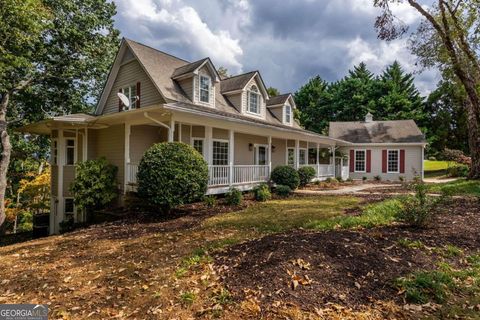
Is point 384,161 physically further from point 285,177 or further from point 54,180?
point 54,180

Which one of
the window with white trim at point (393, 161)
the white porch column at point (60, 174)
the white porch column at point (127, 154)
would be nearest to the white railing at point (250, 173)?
the white porch column at point (127, 154)

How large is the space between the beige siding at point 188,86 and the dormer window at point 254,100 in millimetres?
3862

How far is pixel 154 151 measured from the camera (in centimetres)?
814

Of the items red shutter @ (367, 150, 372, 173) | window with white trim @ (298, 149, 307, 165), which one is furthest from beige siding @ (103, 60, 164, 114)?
red shutter @ (367, 150, 372, 173)

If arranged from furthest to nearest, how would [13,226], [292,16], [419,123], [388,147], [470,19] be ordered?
[419,123]
[388,147]
[13,226]
[470,19]
[292,16]

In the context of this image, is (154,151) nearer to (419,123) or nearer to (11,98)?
(11,98)

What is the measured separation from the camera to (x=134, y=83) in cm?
1283

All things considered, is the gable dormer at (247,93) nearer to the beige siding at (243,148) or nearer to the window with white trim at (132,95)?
the beige siding at (243,148)

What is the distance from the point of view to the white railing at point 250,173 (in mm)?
11695

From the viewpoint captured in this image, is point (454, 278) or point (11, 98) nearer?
point (454, 278)

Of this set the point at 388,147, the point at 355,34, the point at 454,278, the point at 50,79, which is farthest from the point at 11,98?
the point at 388,147

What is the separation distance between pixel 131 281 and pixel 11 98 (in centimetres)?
1694

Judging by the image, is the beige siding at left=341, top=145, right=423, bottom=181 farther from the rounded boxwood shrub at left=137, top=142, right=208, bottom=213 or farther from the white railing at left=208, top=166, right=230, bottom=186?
the rounded boxwood shrub at left=137, top=142, right=208, bottom=213

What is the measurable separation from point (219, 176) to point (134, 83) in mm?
6440
